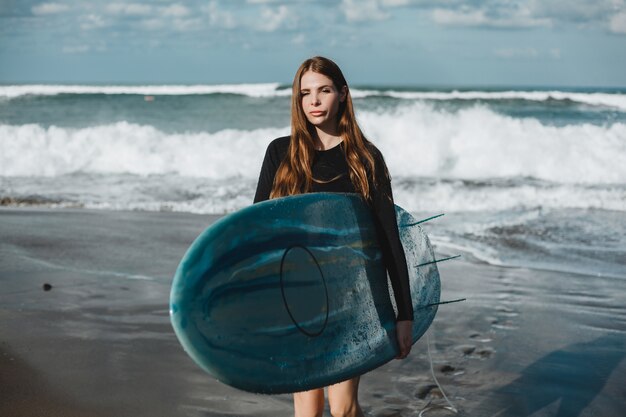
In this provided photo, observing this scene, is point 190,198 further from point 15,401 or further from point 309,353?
point 309,353

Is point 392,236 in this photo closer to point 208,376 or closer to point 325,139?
point 325,139

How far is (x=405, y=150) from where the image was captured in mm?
16562

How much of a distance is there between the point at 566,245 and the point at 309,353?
5.74m

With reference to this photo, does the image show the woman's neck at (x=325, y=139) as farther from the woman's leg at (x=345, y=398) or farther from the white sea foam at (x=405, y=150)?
the white sea foam at (x=405, y=150)

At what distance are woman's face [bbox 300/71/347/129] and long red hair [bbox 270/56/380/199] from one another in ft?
0.05

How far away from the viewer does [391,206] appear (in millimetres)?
2385

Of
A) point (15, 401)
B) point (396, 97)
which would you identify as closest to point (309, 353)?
point (15, 401)

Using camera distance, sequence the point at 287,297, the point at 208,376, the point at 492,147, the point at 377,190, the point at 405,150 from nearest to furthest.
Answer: the point at 287,297 < the point at 377,190 < the point at 208,376 < the point at 492,147 < the point at 405,150

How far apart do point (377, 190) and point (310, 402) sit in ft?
2.43

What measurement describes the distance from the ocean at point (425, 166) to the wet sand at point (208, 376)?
1236 mm

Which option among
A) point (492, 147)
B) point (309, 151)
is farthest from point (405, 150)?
point (309, 151)

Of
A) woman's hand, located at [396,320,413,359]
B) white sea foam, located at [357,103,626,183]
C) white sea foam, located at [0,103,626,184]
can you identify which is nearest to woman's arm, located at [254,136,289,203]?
woman's hand, located at [396,320,413,359]

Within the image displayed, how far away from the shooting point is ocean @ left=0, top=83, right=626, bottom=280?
26.2 feet

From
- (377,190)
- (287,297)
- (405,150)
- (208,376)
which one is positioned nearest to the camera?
(287,297)
